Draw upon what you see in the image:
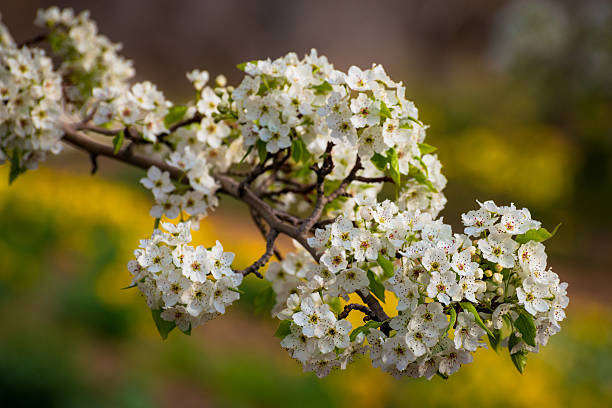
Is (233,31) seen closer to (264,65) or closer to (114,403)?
(114,403)

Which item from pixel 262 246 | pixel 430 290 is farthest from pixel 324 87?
pixel 262 246

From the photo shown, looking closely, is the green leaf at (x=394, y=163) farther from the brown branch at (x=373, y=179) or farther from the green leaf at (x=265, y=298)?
the green leaf at (x=265, y=298)

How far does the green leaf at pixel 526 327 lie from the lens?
929 mm

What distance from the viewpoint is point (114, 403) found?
3018 millimetres

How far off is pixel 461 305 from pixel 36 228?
455cm

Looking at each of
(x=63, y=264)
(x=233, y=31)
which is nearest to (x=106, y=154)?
(x=63, y=264)

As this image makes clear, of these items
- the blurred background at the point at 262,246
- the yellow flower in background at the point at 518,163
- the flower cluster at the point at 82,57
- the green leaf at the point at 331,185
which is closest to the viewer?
the green leaf at the point at 331,185

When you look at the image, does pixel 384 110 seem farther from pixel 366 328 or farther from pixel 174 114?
pixel 174 114

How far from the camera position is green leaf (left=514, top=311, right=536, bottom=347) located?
0.93m

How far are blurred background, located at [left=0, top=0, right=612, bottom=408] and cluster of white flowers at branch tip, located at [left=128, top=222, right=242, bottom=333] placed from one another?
2258mm

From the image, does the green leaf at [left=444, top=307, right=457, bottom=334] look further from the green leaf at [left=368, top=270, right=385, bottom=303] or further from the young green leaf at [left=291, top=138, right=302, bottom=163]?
the young green leaf at [left=291, top=138, right=302, bottom=163]

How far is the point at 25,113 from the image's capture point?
4.25 ft

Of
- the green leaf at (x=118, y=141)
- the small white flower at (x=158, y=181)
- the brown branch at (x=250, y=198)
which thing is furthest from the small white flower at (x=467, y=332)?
the green leaf at (x=118, y=141)

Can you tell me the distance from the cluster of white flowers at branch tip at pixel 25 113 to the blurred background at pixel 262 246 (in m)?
2.01
